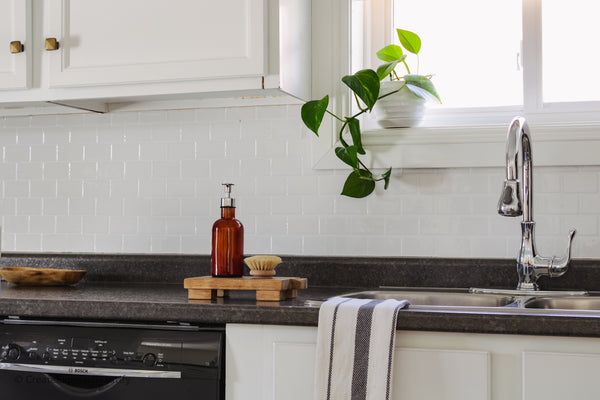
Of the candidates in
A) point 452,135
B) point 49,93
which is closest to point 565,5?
point 452,135

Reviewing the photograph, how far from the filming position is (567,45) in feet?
8.37

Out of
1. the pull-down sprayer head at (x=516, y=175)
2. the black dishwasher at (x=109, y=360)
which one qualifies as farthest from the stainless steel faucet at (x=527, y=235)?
the black dishwasher at (x=109, y=360)

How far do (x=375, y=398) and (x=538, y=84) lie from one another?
50.1 inches

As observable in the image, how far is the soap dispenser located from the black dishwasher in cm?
26

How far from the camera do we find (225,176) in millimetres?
2658

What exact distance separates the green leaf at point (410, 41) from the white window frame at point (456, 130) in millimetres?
173

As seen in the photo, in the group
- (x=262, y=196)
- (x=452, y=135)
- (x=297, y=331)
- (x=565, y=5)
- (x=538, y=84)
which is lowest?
(x=297, y=331)

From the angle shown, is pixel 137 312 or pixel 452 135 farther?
pixel 452 135

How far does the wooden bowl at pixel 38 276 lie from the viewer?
2.46m

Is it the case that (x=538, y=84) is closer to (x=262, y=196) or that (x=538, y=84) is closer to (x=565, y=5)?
(x=565, y=5)

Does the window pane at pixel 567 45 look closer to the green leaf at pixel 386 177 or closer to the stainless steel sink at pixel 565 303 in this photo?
the green leaf at pixel 386 177

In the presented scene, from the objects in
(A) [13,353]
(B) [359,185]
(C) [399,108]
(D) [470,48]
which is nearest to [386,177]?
(B) [359,185]

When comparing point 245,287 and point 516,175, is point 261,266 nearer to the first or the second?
point 245,287

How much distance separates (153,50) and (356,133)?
64cm
